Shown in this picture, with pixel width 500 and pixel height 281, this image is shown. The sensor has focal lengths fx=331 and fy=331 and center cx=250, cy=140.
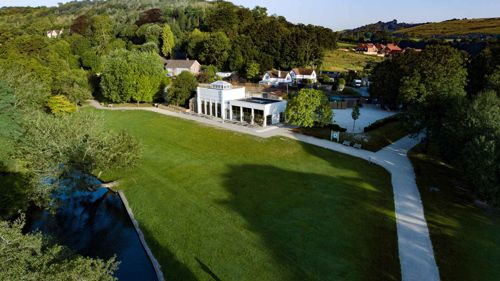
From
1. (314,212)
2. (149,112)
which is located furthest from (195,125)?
(314,212)

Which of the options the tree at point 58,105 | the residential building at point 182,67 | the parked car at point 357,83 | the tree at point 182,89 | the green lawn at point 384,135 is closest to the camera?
the green lawn at point 384,135

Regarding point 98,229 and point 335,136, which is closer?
point 98,229

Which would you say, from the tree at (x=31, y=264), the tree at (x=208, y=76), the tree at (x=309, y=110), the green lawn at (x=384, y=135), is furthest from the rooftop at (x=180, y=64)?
the tree at (x=31, y=264)

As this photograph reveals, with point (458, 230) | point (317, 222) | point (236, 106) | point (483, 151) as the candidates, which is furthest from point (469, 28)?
point (317, 222)

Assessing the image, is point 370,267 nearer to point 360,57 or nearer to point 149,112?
point 149,112

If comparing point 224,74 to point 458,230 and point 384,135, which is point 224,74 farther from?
point 458,230

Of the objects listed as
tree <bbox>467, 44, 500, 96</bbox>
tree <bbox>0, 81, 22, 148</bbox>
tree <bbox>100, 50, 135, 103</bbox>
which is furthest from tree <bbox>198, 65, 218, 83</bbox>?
tree <bbox>467, 44, 500, 96</bbox>

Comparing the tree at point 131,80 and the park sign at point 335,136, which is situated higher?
the tree at point 131,80

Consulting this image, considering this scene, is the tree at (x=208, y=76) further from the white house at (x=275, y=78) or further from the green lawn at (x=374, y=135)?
the green lawn at (x=374, y=135)
